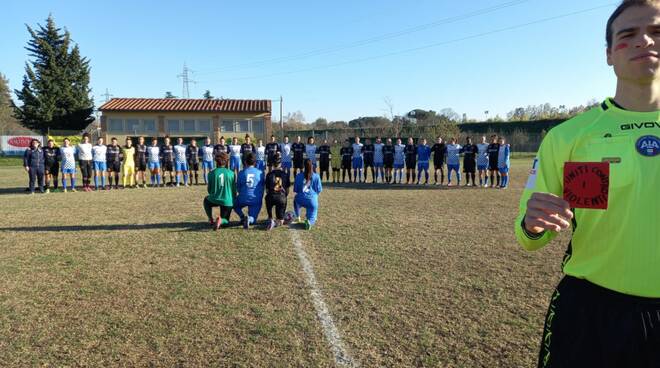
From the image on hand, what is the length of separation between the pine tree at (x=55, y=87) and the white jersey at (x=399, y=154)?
33.1 meters

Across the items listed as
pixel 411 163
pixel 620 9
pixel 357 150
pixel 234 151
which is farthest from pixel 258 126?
pixel 620 9

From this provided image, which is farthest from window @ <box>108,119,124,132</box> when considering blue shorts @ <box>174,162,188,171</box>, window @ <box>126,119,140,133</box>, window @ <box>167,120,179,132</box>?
blue shorts @ <box>174,162,188,171</box>

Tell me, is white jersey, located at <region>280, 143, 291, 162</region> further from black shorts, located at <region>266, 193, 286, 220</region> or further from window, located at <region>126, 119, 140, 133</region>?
window, located at <region>126, 119, 140, 133</region>

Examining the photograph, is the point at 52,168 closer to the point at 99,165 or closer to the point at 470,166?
the point at 99,165

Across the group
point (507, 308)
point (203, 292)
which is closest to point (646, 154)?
point (507, 308)

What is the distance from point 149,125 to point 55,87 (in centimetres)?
825

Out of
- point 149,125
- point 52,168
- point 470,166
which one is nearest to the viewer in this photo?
point 52,168

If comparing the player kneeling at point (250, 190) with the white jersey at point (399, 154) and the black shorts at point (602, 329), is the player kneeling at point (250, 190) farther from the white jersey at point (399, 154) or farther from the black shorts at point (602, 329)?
the white jersey at point (399, 154)

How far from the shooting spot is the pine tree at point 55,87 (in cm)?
3664

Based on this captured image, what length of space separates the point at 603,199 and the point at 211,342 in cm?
325

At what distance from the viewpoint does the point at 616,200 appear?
1.49 meters

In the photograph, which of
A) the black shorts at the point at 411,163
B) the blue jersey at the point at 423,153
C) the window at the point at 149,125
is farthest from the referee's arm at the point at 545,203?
the window at the point at 149,125

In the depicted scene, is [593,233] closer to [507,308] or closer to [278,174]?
[507,308]

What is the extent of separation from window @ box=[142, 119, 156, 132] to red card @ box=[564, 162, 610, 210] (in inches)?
1694
